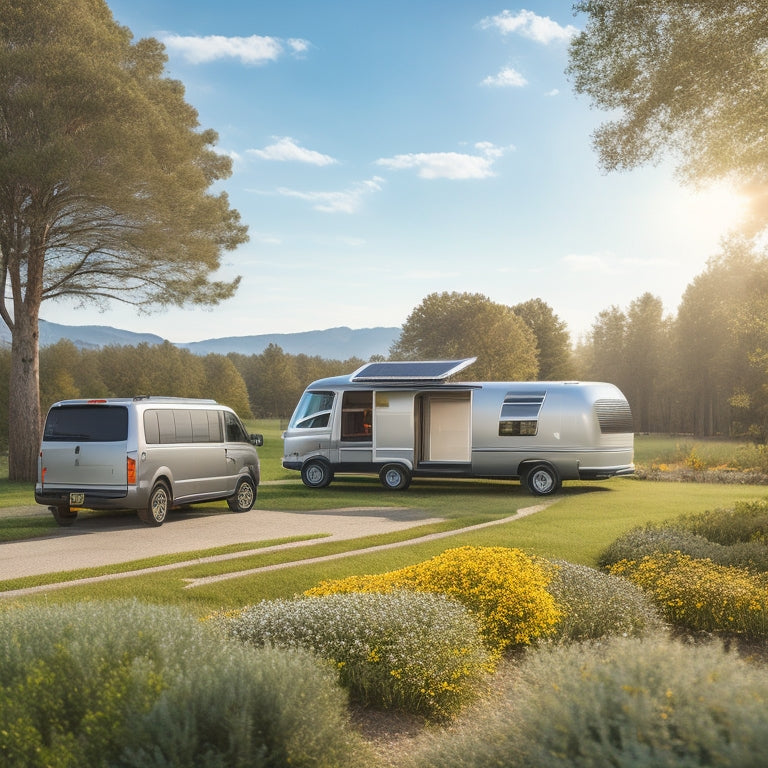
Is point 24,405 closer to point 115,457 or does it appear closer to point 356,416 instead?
point 356,416

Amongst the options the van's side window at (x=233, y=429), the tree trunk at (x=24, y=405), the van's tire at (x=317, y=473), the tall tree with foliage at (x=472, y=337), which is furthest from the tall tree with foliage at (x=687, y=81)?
the tall tree with foliage at (x=472, y=337)

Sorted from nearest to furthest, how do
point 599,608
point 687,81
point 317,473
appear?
point 599,608 < point 687,81 < point 317,473

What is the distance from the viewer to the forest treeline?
168 ft

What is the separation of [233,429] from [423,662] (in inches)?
439

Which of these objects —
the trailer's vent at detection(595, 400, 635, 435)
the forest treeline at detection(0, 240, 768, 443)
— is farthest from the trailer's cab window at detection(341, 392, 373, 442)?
the forest treeline at detection(0, 240, 768, 443)

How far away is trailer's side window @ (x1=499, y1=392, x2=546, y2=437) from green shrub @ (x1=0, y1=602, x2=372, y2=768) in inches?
618

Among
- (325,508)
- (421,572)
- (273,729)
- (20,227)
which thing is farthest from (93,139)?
(273,729)

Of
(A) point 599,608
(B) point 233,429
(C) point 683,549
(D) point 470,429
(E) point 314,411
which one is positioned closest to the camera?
(A) point 599,608

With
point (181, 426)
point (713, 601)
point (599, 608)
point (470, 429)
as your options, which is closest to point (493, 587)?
point (599, 608)

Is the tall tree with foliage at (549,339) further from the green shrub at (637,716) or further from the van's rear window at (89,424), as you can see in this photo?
the green shrub at (637,716)

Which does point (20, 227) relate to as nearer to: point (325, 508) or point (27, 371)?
point (27, 371)

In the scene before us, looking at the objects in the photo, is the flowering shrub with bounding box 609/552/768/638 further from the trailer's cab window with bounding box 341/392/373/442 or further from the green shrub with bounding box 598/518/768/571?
the trailer's cab window with bounding box 341/392/373/442

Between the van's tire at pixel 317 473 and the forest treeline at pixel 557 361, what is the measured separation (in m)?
26.8

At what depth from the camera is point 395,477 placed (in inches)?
800
